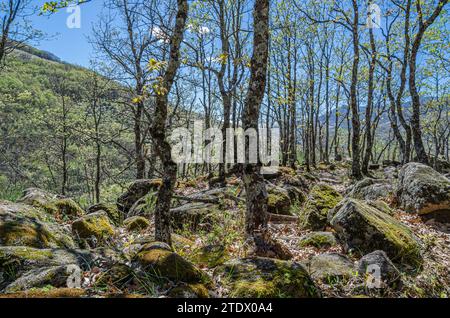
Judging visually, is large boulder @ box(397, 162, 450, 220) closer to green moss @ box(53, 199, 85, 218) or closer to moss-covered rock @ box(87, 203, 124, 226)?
moss-covered rock @ box(87, 203, 124, 226)

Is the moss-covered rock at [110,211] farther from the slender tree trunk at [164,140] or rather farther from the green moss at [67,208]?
the slender tree trunk at [164,140]

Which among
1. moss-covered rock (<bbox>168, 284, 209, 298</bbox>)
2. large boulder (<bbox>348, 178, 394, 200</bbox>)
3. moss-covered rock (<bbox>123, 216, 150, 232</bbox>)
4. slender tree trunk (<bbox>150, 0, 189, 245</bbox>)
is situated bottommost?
moss-covered rock (<bbox>123, 216, 150, 232</bbox>)

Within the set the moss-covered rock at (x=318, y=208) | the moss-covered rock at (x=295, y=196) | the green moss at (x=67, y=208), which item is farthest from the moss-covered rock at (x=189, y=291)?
the moss-covered rock at (x=295, y=196)

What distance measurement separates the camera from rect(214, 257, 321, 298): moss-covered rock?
3318 millimetres

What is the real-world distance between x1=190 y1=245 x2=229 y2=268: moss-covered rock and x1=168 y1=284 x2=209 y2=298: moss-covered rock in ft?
3.73

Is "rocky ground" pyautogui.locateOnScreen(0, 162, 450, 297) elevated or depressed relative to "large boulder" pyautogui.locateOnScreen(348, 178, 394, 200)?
depressed

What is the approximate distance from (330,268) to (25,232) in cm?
498

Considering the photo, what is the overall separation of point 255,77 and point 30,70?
3381 inches

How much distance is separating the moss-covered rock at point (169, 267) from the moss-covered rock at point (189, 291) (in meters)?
0.14

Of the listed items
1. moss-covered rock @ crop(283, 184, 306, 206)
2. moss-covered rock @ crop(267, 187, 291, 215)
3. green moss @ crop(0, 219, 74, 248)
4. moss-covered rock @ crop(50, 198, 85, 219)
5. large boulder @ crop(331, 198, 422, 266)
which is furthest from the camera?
moss-covered rock @ crop(283, 184, 306, 206)

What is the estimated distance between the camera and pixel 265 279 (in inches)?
138

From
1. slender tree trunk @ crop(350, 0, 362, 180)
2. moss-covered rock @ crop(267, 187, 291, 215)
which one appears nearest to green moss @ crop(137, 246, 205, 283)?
moss-covered rock @ crop(267, 187, 291, 215)

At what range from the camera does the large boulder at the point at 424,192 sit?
6891 mm

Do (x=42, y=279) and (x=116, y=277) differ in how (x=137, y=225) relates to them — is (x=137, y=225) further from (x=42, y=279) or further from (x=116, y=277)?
(x=42, y=279)
